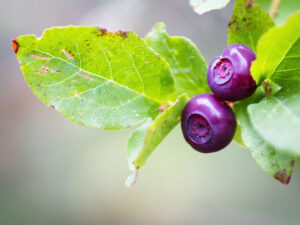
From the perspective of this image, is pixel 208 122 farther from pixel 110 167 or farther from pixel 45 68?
pixel 110 167

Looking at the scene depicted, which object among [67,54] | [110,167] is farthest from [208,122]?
[110,167]

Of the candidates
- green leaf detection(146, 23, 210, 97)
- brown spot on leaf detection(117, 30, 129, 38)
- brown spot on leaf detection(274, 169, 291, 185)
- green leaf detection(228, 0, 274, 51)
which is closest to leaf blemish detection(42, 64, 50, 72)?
brown spot on leaf detection(117, 30, 129, 38)

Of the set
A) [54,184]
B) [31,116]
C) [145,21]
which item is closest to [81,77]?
[145,21]

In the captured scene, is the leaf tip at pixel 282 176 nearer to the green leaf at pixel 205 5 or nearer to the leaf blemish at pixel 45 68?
the green leaf at pixel 205 5

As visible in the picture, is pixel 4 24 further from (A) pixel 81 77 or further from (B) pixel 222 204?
(A) pixel 81 77

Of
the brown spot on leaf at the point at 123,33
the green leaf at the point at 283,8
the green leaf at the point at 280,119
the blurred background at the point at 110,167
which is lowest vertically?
the blurred background at the point at 110,167

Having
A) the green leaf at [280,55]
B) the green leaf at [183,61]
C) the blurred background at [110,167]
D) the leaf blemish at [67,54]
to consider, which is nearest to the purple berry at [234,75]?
the green leaf at [280,55]

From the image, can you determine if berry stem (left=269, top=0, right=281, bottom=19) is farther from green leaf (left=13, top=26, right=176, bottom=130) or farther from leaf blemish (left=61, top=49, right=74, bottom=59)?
leaf blemish (left=61, top=49, right=74, bottom=59)
